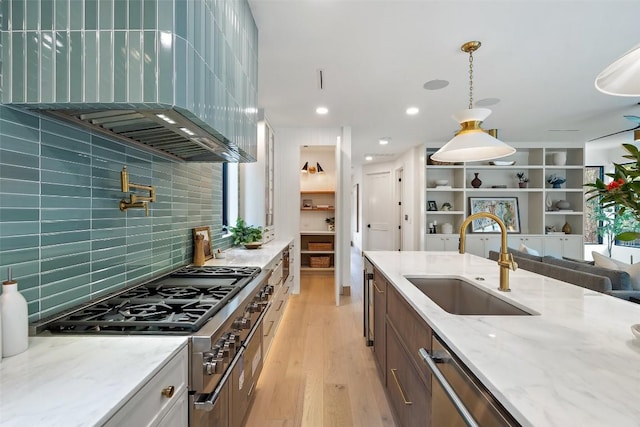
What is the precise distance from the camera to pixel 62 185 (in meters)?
1.09

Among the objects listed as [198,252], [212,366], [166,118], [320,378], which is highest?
[166,118]

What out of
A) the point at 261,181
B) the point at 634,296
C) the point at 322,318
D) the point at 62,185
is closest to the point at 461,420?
the point at 62,185

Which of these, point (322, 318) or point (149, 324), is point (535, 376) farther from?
point (322, 318)

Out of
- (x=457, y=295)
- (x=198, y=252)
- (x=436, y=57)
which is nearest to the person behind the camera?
(x=457, y=295)

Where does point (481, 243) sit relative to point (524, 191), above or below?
below

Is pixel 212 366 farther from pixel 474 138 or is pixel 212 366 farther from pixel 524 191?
pixel 524 191

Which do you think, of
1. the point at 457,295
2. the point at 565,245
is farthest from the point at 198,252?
the point at 565,245

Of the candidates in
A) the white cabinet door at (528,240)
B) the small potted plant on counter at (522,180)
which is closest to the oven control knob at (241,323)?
the white cabinet door at (528,240)

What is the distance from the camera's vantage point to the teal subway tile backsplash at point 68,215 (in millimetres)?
935

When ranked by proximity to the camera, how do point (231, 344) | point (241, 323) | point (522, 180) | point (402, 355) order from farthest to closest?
1. point (522, 180)
2. point (402, 355)
3. point (241, 323)
4. point (231, 344)

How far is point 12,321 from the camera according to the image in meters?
0.82

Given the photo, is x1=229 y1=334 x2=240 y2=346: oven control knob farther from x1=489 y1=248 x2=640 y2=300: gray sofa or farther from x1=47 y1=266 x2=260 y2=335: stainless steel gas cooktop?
x1=489 y1=248 x2=640 y2=300: gray sofa

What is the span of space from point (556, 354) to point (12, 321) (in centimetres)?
149

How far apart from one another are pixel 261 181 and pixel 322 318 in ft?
6.19
